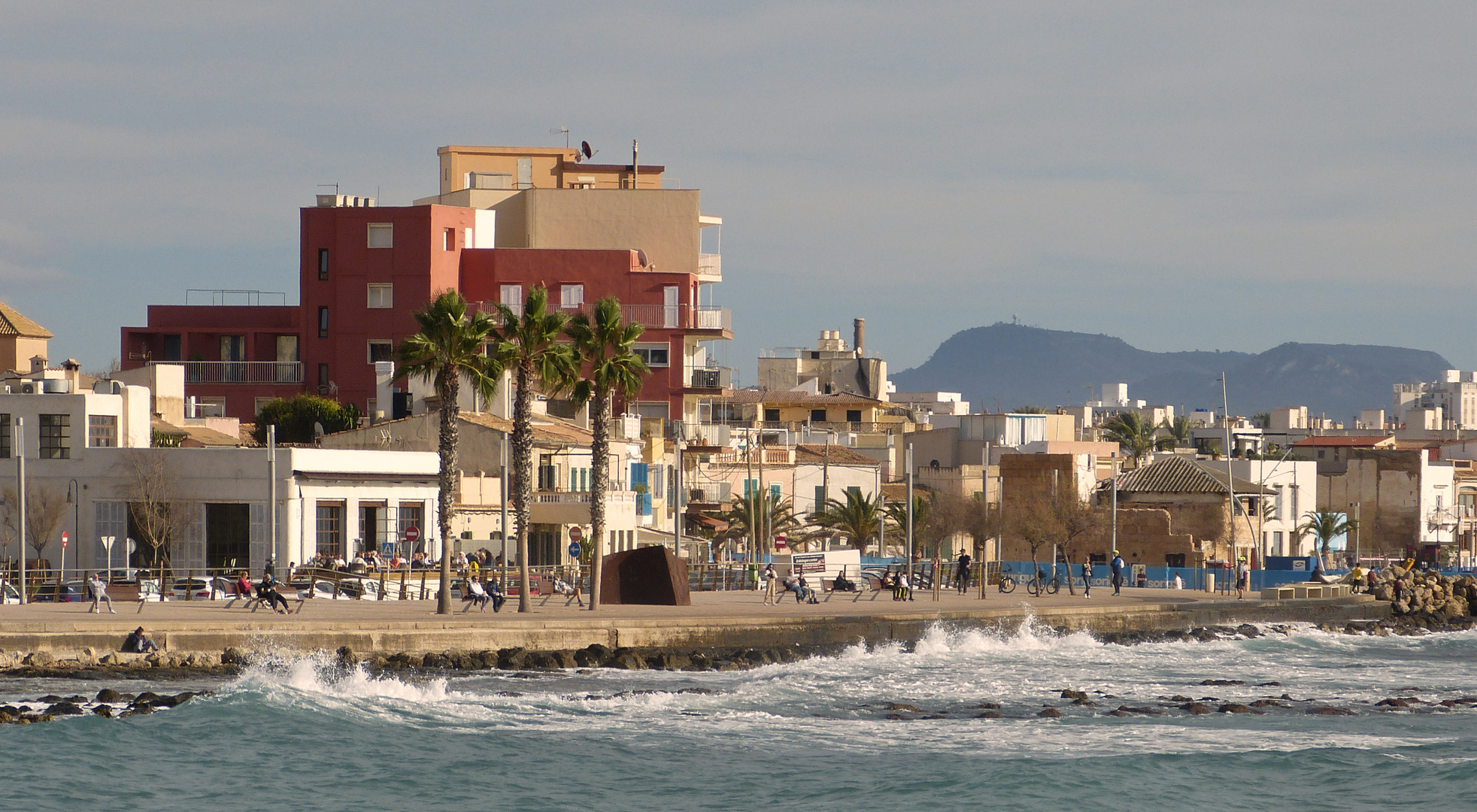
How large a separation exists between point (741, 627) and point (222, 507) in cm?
1592

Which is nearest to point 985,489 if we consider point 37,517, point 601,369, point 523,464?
point 523,464

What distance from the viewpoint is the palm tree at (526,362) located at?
45.4 metres

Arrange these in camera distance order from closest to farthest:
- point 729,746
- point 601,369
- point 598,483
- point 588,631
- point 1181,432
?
point 729,746
point 588,631
point 601,369
point 598,483
point 1181,432

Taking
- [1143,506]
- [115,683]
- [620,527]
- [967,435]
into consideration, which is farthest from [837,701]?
[967,435]

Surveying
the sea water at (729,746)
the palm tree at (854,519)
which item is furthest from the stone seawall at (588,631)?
the palm tree at (854,519)

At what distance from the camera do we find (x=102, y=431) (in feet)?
181

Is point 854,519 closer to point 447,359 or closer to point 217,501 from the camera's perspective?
point 217,501

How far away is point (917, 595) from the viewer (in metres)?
57.6

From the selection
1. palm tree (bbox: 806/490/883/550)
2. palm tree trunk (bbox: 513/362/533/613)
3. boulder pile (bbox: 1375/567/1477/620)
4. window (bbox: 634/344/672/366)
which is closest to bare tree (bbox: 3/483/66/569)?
palm tree trunk (bbox: 513/362/533/613)

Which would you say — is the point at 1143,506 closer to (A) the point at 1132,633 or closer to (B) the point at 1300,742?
(A) the point at 1132,633

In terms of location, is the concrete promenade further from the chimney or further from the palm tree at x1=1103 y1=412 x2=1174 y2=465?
the palm tree at x1=1103 y1=412 x2=1174 y2=465

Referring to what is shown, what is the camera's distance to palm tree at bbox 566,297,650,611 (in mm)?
45312

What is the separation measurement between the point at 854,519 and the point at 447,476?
104 ft

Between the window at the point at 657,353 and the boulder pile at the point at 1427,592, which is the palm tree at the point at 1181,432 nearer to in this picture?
the window at the point at 657,353
